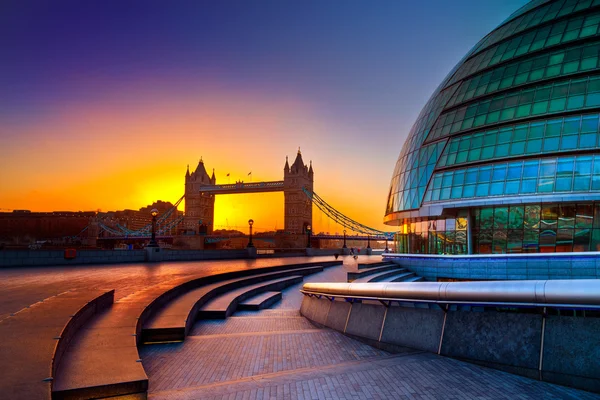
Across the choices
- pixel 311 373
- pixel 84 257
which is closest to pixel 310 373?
pixel 311 373

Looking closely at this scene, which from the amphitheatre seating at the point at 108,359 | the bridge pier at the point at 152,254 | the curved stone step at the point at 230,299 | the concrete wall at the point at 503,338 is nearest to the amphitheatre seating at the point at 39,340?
the amphitheatre seating at the point at 108,359

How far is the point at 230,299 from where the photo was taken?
14.7m

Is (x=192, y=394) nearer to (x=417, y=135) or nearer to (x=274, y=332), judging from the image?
(x=274, y=332)

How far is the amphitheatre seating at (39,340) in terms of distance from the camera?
15.4ft

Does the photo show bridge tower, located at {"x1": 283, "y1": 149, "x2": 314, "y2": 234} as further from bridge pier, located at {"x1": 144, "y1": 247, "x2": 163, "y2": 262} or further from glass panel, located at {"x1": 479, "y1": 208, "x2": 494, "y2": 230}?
glass panel, located at {"x1": 479, "y1": 208, "x2": 494, "y2": 230}

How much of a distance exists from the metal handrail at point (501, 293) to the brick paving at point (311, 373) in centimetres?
113

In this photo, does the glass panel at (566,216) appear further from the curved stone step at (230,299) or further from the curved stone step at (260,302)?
the curved stone step at (260,302)

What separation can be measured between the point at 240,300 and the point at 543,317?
11085mm

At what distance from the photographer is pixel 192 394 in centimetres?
593

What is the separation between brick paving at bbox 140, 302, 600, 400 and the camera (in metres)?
6.02

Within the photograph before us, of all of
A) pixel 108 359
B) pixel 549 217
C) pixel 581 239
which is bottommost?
pixel 108 359

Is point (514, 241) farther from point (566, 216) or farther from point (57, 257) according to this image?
point (57, 257)

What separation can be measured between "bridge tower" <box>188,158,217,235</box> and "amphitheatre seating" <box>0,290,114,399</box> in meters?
149

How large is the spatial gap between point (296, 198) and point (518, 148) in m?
112
